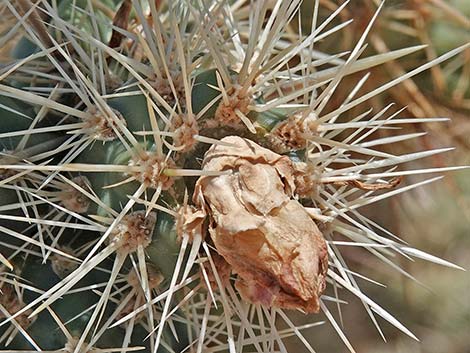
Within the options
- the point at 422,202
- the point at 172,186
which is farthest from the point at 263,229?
the point at 422,202

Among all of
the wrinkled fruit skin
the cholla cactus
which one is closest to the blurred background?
the cholla cactus

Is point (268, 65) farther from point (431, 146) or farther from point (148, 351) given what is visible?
point (431, 146)

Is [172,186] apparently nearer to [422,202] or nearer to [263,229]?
[263,229]

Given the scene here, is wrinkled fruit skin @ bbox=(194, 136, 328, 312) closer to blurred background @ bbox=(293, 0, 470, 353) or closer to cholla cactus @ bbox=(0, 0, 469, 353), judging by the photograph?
cholla cactus @ bbox=(0, 0, 469, 353)

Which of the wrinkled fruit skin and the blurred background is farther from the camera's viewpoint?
the blurred background

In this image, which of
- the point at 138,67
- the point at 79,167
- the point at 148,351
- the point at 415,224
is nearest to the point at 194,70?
the point at 138,67

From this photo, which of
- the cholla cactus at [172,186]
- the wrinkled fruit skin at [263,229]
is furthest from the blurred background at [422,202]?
the wrinkled fruit skin at [263,229]

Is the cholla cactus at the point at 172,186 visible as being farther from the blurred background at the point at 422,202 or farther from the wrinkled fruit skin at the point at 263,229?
the blurred background at the point at 422,202
